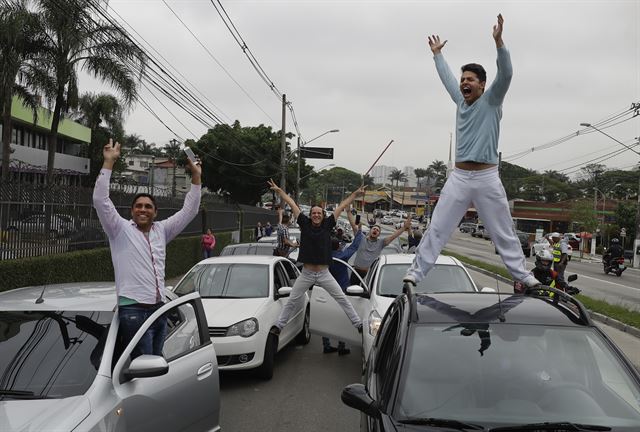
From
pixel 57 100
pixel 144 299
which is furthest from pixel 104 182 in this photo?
pixel 57 100

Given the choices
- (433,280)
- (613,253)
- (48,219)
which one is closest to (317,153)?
(613,253)

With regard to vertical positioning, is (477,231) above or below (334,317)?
below

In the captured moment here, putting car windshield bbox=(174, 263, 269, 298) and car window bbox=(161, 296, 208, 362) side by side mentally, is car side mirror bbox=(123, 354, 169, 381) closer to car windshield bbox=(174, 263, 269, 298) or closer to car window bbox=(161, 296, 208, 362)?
car window bbox=(161, 296, 208, 362)

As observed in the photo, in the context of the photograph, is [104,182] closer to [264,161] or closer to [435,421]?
[435,421]

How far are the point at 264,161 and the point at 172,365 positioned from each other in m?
45.3

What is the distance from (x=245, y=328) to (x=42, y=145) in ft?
135

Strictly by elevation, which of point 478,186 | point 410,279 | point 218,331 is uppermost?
point 478,186

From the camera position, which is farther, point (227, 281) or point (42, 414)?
point (227, 281)

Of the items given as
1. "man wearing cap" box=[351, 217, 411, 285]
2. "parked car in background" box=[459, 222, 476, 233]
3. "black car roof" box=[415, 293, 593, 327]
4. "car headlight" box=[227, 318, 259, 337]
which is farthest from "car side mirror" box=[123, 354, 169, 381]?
"parked car in background" box=[459, 222, 476, 233]

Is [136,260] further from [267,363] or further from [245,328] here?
[267,363]

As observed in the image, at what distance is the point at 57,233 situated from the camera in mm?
12422

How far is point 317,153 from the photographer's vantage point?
2297 inches

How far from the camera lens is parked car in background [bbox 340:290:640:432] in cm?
310

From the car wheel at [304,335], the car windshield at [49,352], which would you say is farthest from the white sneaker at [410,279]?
the car wheel at [304,335]
